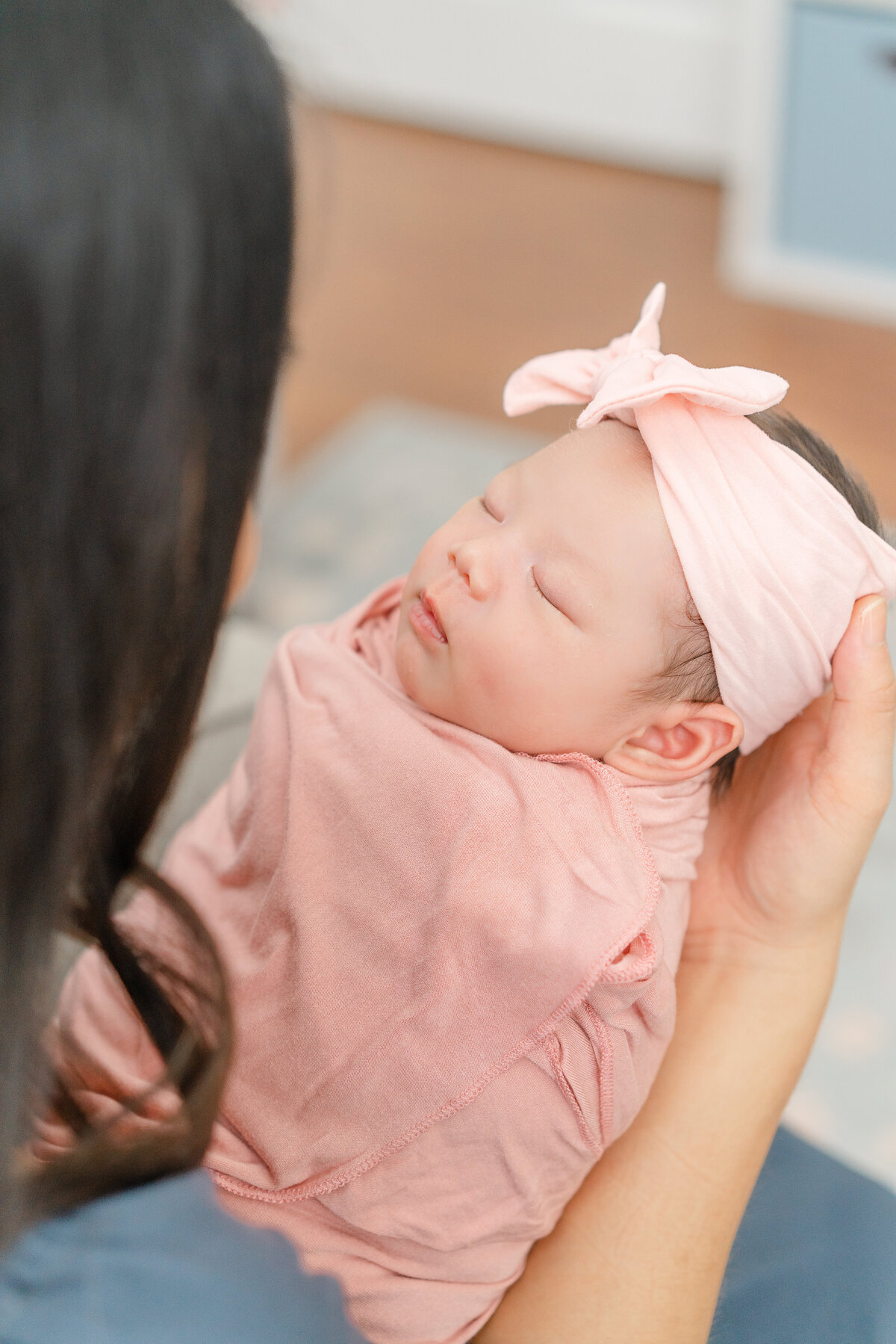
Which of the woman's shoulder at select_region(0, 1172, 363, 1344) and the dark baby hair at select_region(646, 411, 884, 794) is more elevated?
the dark baby hair at select_region(646, 411, 884, 794)

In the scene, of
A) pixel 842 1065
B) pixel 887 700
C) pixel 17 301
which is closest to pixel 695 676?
pixel 887 700

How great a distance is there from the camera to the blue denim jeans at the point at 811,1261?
752 millimetres

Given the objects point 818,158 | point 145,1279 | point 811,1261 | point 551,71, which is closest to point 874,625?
point 811,1261

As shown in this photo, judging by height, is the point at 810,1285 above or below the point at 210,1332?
below

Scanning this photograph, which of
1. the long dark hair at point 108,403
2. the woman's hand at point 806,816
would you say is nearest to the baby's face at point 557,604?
the woman's hand at point 806,816

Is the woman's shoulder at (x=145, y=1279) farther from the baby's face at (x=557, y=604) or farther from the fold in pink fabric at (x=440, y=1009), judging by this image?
the baby's face at (x=557, y=604)

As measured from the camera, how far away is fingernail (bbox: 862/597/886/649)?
28.5 inches

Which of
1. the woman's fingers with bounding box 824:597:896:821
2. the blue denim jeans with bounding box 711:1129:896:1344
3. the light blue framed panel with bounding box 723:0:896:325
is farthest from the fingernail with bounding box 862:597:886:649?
the light blue framed panel with bounding box 723:0:896:325

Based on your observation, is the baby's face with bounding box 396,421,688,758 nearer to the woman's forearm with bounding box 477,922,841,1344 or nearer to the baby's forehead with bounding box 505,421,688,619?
the baby's forehead with bounding box 505,421,688,619

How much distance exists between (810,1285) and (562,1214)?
16cm

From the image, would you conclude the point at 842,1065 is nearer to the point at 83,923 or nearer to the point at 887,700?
the point at 887,700

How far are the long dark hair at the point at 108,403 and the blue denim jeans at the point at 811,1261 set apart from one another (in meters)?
0.42

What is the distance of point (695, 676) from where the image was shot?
2.47 ft

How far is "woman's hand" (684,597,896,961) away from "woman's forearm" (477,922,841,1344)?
19 mm
